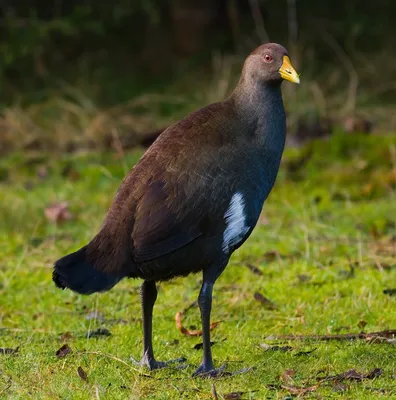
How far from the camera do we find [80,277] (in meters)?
4.46

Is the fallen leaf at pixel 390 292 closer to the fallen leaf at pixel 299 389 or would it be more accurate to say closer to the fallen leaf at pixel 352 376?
the fallen leaf at pixel 352 376

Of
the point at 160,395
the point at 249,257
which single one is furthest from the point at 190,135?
the point at 249,257

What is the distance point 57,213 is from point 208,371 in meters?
3.89

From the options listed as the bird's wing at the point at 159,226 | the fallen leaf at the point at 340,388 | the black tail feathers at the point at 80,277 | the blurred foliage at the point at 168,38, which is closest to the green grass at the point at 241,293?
the fallen leaf at the point at 340,388

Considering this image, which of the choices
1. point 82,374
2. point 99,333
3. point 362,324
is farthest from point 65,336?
point 362,324

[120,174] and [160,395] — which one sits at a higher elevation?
[160,395]

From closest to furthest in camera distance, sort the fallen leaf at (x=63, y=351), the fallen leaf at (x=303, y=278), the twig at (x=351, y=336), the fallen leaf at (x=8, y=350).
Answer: the fallen leaf at (x=63, y=351), the fallen leaf at (x=8, y=350), the twig at (x=351, y=336), the fallen leaf at (x=303, y=278)

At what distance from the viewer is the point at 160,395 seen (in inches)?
168

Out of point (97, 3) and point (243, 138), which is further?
point (97, 3)

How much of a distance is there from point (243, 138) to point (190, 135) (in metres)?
0.26

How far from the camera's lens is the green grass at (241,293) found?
448 cm

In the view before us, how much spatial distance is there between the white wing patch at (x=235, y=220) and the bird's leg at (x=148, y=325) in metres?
0.53

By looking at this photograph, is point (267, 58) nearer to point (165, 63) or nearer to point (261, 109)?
point (261, 109)

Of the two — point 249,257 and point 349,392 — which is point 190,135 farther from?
point 249,257
